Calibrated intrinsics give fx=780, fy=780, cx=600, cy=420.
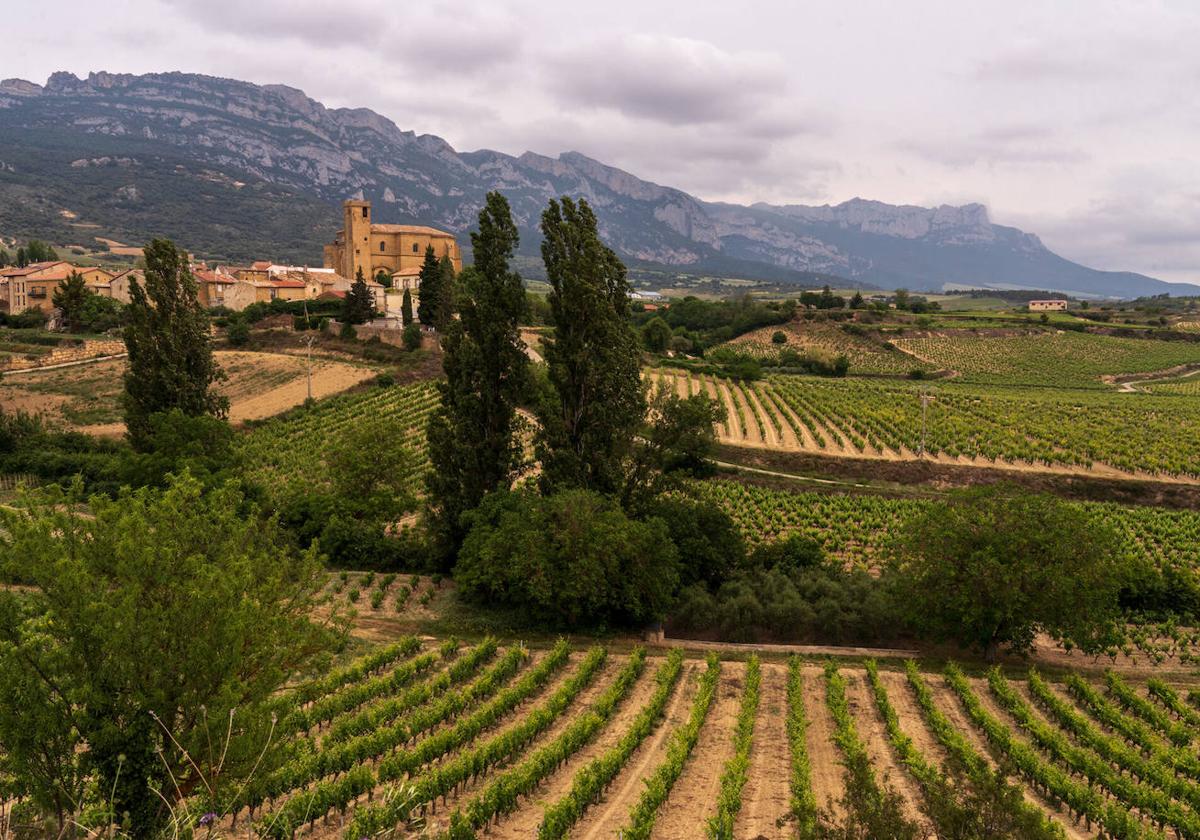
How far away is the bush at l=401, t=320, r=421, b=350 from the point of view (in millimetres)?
62812

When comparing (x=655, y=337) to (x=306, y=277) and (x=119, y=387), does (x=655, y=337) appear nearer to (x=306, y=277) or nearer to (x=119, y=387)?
(x=306, y=277)

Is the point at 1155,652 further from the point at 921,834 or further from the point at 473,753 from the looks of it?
the point at 473,753

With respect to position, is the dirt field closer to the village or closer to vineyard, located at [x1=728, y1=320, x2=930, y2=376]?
the village

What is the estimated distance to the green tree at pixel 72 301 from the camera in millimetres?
69562

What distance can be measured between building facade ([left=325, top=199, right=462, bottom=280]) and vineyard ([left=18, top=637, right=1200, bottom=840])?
82150 millimetres

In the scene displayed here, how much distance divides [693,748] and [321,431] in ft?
122

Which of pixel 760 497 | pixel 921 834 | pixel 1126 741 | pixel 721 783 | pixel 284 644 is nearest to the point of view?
pixel 921 834

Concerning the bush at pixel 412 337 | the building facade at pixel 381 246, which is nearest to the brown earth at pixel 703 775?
the bush at pixel 412 337

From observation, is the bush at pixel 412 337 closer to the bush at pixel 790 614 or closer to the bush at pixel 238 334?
the bush at pixel 238 334

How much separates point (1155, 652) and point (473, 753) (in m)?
21.7

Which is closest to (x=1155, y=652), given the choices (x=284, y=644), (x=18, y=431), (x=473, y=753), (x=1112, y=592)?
(x=1112, y=592)

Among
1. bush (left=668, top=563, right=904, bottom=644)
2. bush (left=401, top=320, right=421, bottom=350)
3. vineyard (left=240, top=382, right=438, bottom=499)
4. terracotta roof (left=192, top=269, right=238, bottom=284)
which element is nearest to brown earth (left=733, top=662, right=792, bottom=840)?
bush (left=668, top=563, right=904, bottom=644)

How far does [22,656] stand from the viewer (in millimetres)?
9914

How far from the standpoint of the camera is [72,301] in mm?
69812
